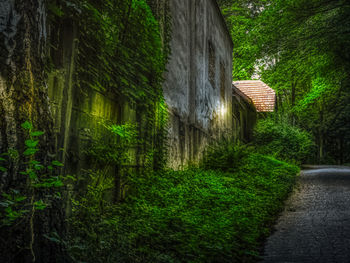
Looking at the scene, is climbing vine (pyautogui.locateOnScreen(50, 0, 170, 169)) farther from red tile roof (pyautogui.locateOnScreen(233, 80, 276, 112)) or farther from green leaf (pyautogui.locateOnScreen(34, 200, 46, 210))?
red tile roof (pyautogui.locateOnScreen(233, 80, 276, 112))

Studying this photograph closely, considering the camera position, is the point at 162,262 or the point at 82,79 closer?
the point at 162,262

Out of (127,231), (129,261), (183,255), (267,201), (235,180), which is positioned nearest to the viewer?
(129,261)

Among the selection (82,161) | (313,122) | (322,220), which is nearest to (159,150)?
(82,161)

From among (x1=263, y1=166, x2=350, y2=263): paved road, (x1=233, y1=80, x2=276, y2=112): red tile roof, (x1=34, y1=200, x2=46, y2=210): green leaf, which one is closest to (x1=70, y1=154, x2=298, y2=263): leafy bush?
(x1=263, y1=166, x2=350, y2=263): paved road

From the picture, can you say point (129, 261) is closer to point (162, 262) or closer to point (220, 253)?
point (162, 262)

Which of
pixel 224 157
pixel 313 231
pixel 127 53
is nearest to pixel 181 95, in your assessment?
pixel 224 157

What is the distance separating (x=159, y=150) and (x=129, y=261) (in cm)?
314

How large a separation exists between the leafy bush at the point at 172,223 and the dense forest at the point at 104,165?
16mm

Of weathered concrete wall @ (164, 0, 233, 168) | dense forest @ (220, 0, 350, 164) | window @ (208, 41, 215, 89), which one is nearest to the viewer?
weathered concrete wall @ (164, 0, 233, 168)

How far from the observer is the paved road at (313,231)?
312cm

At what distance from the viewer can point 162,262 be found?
2590 millimetres

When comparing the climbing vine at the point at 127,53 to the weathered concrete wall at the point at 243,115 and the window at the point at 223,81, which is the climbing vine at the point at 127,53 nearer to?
the window at the point at 223,81

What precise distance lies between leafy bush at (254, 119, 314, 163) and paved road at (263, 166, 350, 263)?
414 inches

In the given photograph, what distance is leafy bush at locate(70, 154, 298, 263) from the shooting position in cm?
269
